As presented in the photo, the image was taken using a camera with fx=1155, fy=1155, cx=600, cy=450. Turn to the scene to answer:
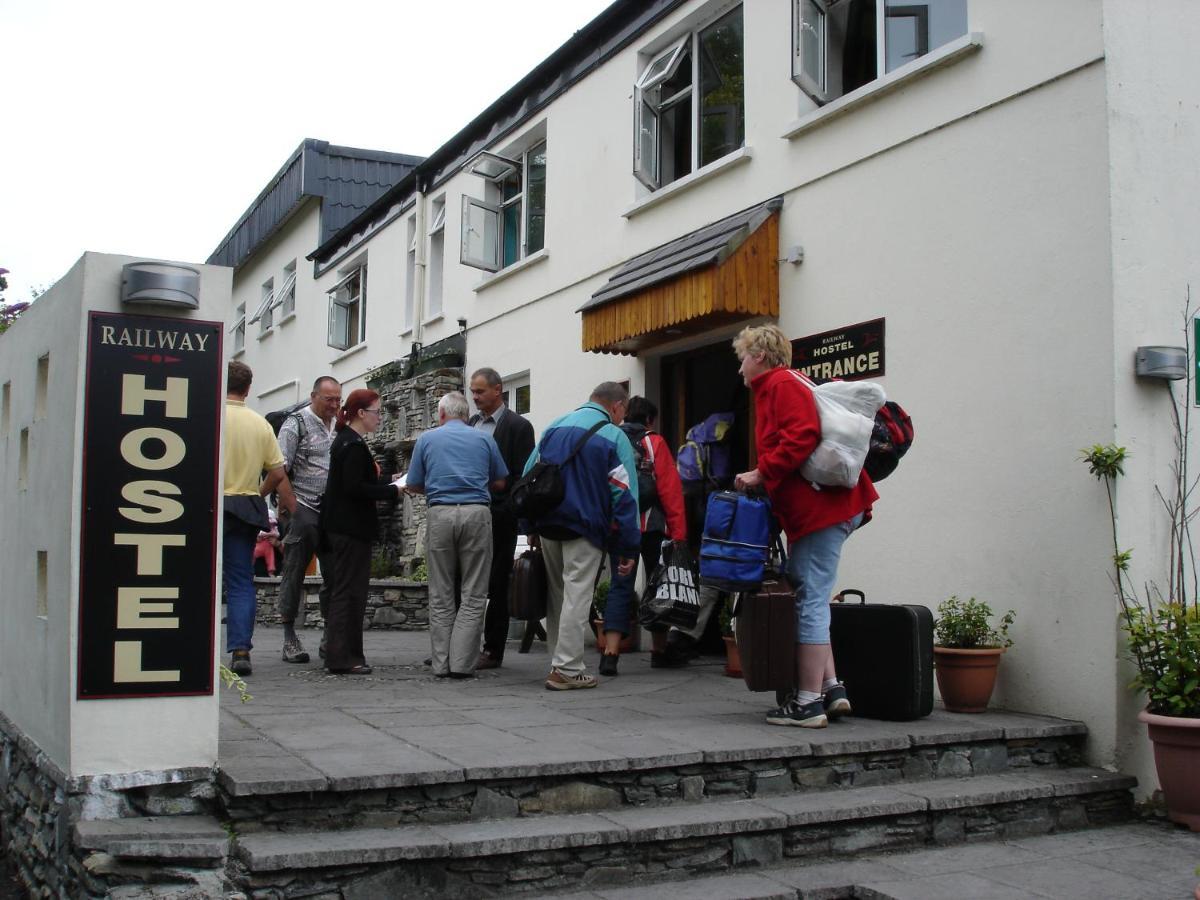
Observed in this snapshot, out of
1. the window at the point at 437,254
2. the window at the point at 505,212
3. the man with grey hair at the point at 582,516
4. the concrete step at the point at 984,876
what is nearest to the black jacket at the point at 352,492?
the man with grey hair at the point at 582,516

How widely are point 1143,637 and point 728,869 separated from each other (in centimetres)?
237

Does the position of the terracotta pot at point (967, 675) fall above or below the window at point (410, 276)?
below

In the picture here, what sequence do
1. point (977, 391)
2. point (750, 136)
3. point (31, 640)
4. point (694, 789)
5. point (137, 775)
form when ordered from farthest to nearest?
point (750, 136), point (977, 391), point (31, 640), point (694, 789), point (137, 775)

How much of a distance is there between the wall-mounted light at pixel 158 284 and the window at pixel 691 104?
5.74 metres

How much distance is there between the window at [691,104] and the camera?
9.39 metres

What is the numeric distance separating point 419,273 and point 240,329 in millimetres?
11862

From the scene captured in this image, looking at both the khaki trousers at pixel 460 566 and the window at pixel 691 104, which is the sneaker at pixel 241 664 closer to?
the khaki trousers at pixel 460 566

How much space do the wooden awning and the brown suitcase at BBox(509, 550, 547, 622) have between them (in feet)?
6.91

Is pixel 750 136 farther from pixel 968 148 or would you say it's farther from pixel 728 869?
pixel 728 869

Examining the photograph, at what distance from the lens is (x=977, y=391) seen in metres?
6.54

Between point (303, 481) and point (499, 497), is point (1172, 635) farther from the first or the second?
point (303, 481)

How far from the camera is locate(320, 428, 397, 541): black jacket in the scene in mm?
7285

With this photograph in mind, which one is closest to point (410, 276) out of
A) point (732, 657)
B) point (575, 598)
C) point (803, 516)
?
point (732, 657)

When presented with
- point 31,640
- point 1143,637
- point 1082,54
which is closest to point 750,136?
point 1082,54
